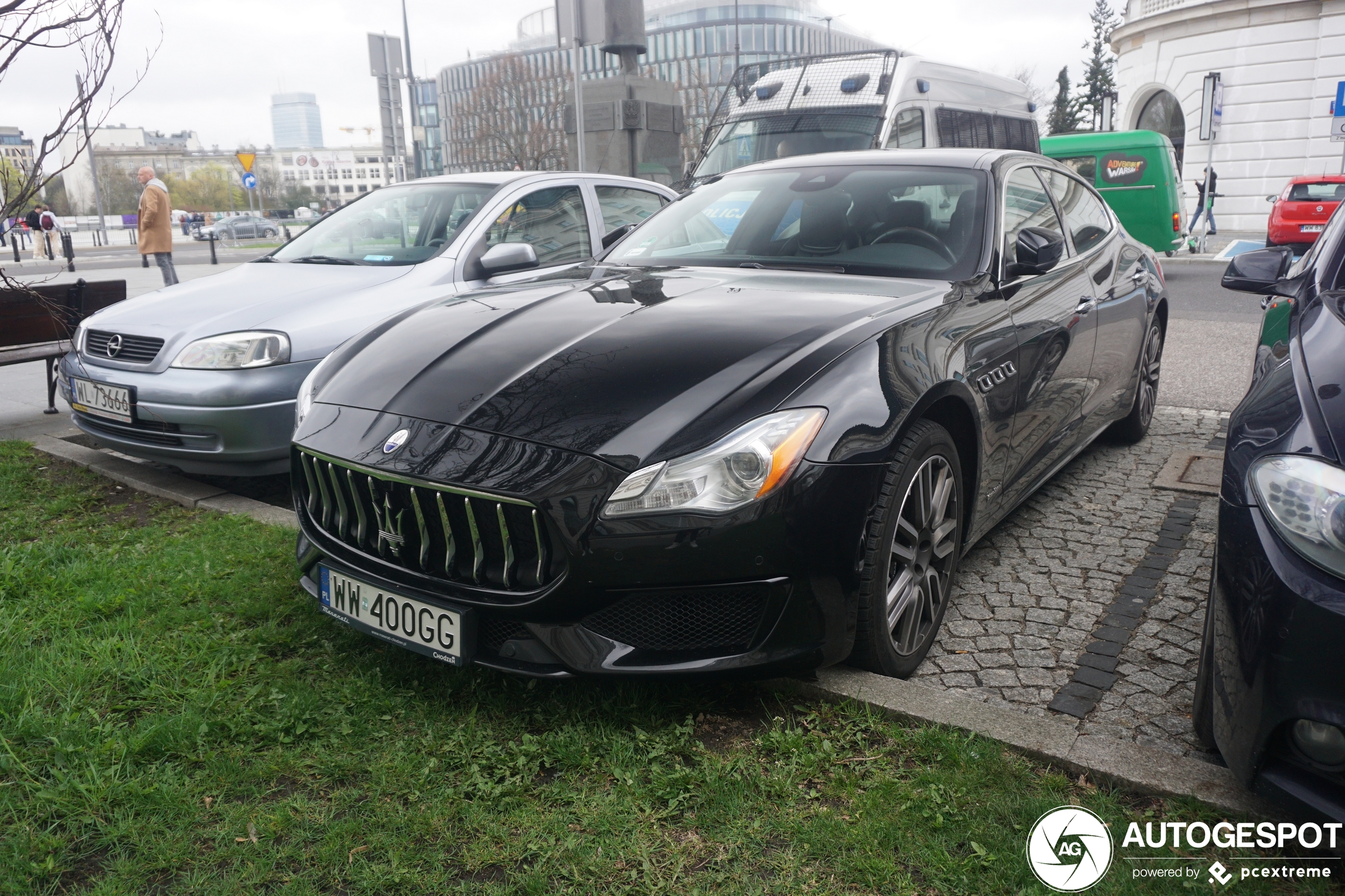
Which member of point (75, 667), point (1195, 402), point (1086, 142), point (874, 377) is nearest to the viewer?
point (874, 377)

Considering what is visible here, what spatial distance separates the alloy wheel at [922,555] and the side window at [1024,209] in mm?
1087

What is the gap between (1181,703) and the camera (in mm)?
2932

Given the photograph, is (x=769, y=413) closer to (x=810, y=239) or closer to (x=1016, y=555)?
(x=810, y=239)

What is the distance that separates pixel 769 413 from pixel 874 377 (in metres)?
0.41

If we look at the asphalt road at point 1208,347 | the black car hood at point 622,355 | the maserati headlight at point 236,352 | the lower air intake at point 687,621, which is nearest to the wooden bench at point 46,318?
the maserati headlight at point 236,352

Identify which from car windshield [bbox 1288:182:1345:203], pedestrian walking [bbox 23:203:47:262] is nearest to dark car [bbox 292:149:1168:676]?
car windshield [bbox 1288:182:1345:203]

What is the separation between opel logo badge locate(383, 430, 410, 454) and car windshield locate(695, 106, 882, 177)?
8025 millimetres

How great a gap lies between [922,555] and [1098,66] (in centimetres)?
8115

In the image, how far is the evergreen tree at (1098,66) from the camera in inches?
2785

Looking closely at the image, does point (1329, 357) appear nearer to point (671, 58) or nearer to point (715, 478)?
point (715, 478)

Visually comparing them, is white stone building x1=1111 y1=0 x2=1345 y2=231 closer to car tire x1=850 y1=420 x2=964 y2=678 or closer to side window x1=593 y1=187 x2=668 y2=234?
side window x1=593 y1=187 x2=668 y2=234

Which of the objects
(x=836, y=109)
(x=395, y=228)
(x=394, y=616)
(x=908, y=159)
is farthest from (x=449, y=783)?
(x=836, y=109)

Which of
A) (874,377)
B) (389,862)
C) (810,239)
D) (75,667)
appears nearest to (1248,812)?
(874,377)

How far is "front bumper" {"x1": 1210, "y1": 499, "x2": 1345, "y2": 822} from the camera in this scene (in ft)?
6.27
